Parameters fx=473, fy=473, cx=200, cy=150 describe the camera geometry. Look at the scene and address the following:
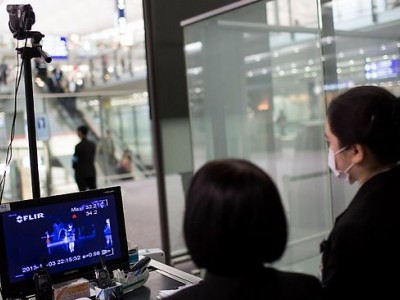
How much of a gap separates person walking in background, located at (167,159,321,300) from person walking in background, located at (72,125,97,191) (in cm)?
562

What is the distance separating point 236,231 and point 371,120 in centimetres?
58

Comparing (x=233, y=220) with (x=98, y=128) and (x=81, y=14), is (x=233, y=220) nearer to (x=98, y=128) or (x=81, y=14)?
(x=81, y=14)

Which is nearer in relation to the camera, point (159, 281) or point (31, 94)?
point (159, 281)

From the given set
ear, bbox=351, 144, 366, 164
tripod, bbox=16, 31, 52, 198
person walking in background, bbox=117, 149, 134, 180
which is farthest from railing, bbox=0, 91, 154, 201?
ear, bbox=351, 144, 366, 164

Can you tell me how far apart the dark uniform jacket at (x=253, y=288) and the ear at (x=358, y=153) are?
0.47m

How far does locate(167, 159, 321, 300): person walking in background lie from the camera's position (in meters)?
0.92

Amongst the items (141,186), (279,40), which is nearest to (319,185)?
(279,40)

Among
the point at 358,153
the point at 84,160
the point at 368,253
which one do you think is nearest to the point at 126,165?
the point at 84,160

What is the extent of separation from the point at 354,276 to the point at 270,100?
2882mm

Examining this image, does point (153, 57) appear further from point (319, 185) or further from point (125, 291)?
point (125, 291)

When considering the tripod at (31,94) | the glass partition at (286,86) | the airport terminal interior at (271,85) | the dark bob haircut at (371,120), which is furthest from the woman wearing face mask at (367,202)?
the glass partition at (286,86)

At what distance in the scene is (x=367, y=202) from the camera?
1250 millimetres

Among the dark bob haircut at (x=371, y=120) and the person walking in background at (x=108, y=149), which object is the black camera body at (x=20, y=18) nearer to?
the dark bob haircut at (x=371, y=120)

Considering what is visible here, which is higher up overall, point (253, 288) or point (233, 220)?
point (233, 220)
